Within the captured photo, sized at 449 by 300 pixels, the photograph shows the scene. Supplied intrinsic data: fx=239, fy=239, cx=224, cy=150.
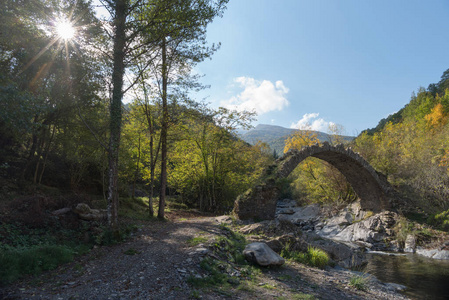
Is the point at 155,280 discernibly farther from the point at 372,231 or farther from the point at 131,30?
the point at 372,231

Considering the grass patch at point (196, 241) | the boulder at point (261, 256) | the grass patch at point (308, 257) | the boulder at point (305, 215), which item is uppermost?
the grass patch at point (196, 241)

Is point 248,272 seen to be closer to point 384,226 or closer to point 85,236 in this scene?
point 85,236

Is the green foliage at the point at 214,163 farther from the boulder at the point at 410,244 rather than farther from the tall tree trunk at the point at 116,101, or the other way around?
the boulder at the point at 410,244

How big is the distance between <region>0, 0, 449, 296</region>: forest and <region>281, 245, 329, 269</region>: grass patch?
A: 472cm

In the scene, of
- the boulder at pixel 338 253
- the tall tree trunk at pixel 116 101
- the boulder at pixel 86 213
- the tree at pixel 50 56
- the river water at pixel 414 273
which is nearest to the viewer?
the tree at pixel 50 56

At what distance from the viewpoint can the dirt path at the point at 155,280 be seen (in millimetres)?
4102

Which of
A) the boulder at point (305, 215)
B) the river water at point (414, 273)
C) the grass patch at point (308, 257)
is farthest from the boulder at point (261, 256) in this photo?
the boulder at point (305, 215)

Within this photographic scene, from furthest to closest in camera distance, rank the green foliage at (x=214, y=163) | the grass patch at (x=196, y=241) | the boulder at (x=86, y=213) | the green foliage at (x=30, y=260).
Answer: the green foliage at (x=214, y=163)
the boulder at (x=86, y=213)
the grass patch at (x=196, y=241)
the green foliage at (x=30, y=260)

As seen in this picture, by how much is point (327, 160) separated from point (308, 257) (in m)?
12.0

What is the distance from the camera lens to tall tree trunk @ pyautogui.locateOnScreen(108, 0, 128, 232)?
7.46 metres

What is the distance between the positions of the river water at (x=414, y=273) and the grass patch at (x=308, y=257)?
272 centimetres

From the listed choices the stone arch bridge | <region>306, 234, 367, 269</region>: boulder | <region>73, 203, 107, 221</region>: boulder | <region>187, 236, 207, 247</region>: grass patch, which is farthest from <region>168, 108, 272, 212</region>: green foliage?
<region>187, 236, 207, 247</region>: grass patch

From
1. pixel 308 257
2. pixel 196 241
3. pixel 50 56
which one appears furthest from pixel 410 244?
pixel 50 56

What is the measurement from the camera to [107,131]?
9.68 m
